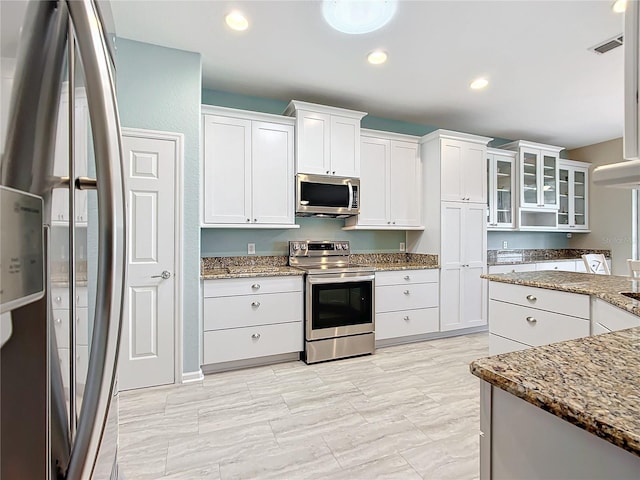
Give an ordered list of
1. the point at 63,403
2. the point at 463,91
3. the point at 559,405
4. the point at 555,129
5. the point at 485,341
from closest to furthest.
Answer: the point at 63,403 → the point at 559,405 → the point at 463,91 → the point at 485,341 → the point at 555,129

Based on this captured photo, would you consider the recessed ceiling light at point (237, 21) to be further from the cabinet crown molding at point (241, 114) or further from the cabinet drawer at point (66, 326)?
the cabinet drawer at point (66, 326)

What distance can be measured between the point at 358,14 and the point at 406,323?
2914 mm

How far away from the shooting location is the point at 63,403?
1.45 feet

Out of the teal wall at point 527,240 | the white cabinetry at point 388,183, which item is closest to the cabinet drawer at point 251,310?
the white cabinetry at point 388,183

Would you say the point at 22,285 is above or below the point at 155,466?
above

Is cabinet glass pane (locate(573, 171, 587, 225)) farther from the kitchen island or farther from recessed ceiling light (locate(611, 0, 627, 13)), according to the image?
the kitchen island

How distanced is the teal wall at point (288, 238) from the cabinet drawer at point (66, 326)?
290 cm

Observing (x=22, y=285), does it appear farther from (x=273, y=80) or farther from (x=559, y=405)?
(x=273, y=80)

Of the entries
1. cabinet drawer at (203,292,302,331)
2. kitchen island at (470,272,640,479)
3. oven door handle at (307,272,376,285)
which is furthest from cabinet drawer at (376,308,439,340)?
kitchen island at (470,272,640,479)

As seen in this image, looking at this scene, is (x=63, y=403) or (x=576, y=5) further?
(x=576, y=5)

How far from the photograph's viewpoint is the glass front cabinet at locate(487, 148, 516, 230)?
14.6 ft

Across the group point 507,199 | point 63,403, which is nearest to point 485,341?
point 507,199

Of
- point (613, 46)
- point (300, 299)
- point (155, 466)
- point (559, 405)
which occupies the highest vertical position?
point (613, 46)

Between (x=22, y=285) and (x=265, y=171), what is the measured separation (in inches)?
118
